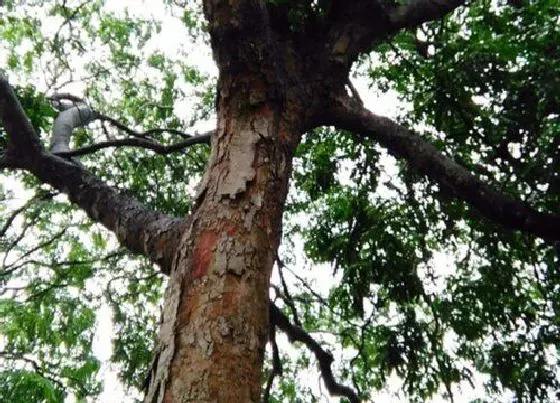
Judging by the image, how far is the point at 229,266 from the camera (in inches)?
68.0

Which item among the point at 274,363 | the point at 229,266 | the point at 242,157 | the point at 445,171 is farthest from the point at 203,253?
the point at 274,363

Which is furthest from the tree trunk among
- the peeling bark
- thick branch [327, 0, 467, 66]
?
thick branch [327, 0, 467, 66]

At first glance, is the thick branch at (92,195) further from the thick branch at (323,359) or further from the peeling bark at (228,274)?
the thick branch at (323,359)

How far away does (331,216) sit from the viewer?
4.64 m

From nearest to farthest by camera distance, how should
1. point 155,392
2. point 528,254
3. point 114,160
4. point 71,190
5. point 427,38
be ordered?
point 155,392 < point 71,190 < point 528,254 < point 427,38 < point 114,160

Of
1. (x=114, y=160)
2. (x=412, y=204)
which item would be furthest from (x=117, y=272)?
(x=412, y=204)

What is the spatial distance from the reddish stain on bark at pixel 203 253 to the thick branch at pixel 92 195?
45 centimetres

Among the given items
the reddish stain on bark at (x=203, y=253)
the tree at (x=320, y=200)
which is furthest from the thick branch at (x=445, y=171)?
the reddish stain on bark at (x=203, y=253)

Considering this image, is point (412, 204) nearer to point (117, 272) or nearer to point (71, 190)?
point (71, 190)

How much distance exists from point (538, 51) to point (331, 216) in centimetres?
216

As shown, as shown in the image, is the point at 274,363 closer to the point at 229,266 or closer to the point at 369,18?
the point at 229,266

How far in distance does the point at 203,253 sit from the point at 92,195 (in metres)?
1.45

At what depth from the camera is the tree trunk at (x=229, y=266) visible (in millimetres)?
1451

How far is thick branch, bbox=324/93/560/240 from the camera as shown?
7.95ft
